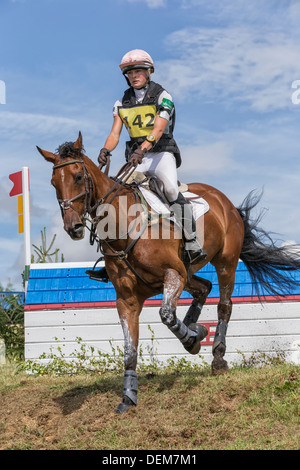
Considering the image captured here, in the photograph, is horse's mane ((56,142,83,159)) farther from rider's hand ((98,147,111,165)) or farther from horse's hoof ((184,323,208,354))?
horse's hoof ((184,323,208,354))

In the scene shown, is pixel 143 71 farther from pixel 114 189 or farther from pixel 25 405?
pixel 25 405

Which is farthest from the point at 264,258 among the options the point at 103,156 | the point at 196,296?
the point at 103,156

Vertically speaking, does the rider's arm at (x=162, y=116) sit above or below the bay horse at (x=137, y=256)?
above

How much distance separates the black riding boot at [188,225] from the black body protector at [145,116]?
1.95 ft

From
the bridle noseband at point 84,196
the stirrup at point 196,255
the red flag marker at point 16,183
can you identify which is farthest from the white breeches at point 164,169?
the red flag marker at point 16,183

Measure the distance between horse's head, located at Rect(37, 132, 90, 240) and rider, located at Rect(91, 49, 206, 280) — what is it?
0.72 metres

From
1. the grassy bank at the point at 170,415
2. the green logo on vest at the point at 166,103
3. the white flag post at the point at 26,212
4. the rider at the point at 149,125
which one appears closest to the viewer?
the grassy bank at the point at 170,415

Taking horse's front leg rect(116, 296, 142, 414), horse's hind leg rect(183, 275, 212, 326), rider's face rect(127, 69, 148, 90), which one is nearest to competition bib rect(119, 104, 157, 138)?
rider's face rect(127, 69, 148, 90)

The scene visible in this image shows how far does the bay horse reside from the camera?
5.20 metres

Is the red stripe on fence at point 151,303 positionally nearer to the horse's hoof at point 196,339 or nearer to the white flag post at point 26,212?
the white flag post at point 26,212

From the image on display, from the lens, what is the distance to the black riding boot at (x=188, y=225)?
616cm

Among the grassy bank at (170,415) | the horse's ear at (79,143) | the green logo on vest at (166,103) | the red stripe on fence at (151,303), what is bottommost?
the grassy bank at (170,415)

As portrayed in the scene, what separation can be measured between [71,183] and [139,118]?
1386mm

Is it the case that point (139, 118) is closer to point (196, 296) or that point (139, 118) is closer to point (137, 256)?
point (137, 256)
